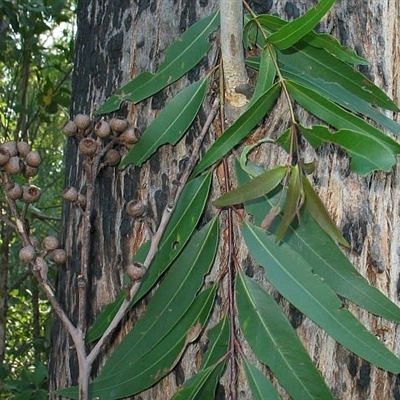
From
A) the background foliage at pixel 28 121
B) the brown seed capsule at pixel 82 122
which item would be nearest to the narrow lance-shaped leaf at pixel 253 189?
the brown seed capsule at pixel 82 122

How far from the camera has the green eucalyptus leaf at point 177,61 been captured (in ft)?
4.08

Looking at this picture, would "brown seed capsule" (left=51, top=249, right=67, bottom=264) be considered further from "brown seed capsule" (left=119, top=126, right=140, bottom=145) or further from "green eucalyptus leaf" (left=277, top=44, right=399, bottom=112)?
"green eucalyptus leaf" (left=277, top=44, right=399, bottom=112)

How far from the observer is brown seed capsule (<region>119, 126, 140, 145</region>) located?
4.04ft

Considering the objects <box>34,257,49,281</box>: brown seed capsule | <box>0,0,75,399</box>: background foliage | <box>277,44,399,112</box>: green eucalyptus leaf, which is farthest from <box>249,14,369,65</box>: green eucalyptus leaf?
<box>0,0,75,399</box>: background foliage

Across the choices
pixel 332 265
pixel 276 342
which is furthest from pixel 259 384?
pixel 332 265

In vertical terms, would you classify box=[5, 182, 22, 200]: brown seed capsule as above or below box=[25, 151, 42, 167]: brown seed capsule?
below

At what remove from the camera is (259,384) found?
1.12 meters

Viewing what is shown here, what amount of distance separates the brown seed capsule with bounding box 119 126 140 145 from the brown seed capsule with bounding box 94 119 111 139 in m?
0.02

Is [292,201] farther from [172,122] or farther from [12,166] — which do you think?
[12,166]

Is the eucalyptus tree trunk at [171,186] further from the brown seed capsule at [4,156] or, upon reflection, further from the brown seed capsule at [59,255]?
the brown seed capsule at [4,156]

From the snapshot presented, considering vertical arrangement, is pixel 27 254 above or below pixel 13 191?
below

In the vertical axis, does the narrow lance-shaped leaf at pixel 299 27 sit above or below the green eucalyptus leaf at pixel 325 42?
below

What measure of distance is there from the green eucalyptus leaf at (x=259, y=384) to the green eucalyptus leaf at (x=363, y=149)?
1.14 ft

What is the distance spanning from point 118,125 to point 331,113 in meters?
0.36
